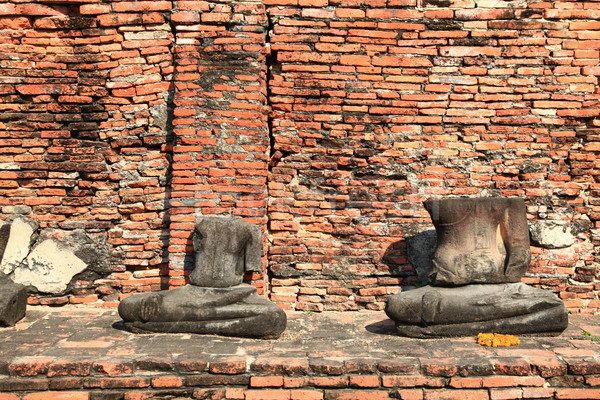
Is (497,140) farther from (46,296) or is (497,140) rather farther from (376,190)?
(46,296)

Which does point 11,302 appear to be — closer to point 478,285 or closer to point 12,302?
point 12,302

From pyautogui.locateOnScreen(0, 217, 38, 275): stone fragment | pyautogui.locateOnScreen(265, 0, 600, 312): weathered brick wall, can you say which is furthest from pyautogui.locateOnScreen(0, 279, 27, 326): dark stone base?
pyautogui.locateOnScreen(265, 0, 600, 312): weathered brick wall

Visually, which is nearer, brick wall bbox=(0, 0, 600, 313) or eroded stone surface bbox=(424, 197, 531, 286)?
eroded stone surface bbox=(424, 197, 531, 286)

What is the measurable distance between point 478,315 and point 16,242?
4556 millimetres

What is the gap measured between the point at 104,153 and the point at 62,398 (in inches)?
101

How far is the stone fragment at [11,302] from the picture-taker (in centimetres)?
451

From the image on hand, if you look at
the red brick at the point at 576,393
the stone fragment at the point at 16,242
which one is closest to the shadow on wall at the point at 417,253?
the red brick at the point at 576,393

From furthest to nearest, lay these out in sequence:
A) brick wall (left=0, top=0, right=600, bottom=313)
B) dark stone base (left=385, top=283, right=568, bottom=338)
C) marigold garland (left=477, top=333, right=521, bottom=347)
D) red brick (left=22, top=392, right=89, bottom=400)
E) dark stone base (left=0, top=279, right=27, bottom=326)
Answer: brick wall (left=0, top=0, right=600, bottom=313) → dark stone base (left=0, top=279, right=27, bottom=326) → dark stone base (left=385, top=283, right=568, bottom=338) → marigold garland (left=477, top=333, right=521, bottom=347) → red brick (left=22, top=392, right=89, bottom=400)

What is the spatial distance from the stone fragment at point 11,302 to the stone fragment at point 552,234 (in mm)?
5079

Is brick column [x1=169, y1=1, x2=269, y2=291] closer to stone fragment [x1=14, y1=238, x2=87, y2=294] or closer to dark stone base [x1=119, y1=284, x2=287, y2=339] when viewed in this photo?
dark stone base [x1=119, y1=284, x2=287, y2=339]

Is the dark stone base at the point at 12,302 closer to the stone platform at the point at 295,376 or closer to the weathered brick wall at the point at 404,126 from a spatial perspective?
the stone platform at the point at 295,376

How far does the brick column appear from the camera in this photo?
4.96m

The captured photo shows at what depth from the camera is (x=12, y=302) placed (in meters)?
4.62

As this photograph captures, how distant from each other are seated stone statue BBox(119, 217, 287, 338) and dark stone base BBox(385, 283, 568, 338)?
3.69 feet
